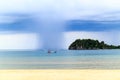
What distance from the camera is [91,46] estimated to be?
105 feet

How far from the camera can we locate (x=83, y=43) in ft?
111
